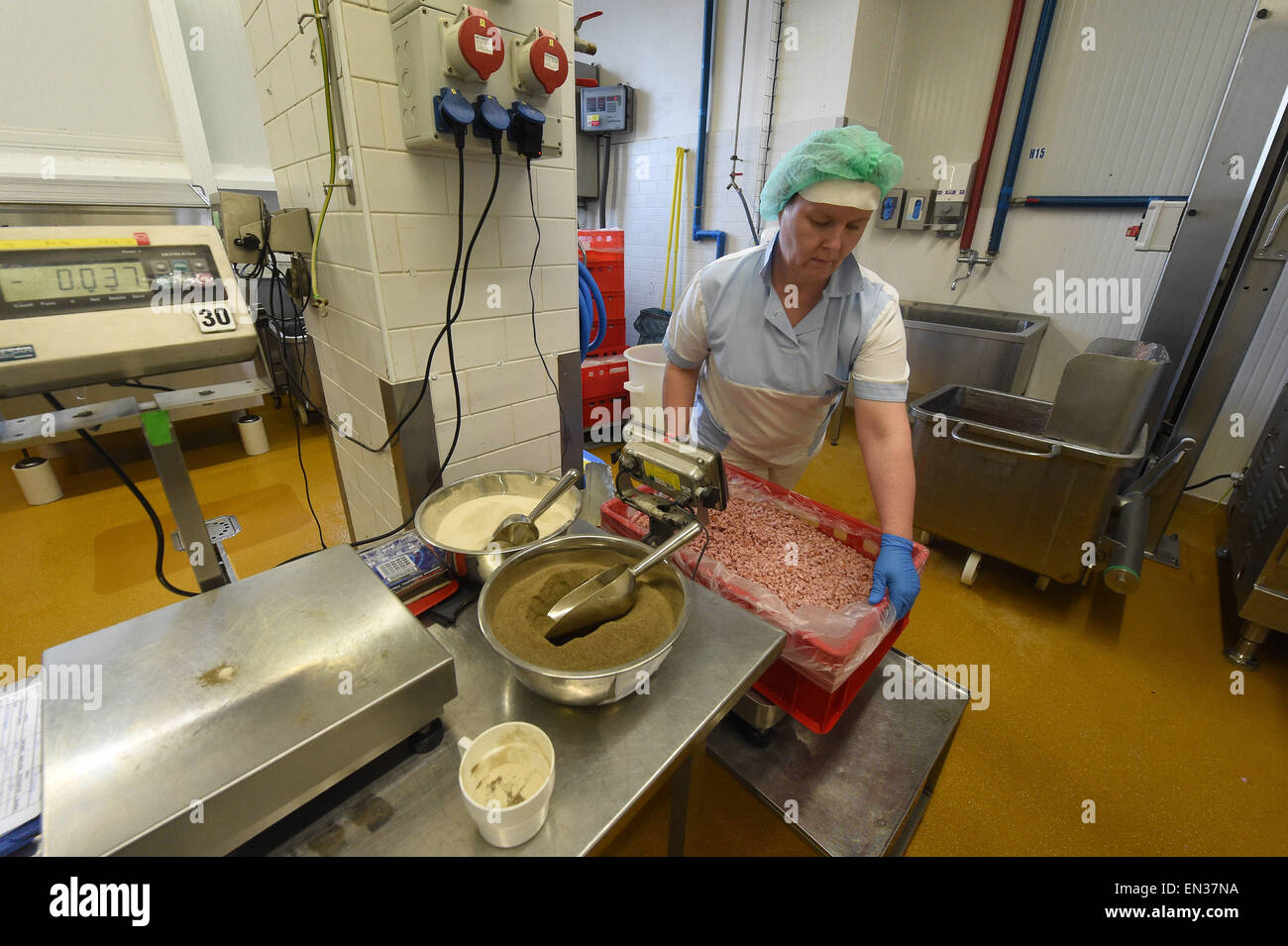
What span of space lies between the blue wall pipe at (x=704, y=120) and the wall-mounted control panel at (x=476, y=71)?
3084 millimetres

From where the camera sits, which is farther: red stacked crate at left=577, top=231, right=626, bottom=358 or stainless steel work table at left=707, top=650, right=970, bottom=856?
red stacked crate at left=577, top=231, right=626, bottom=358

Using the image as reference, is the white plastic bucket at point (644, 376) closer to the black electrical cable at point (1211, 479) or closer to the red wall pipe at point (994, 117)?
the red wall pipe at point (994, 117)

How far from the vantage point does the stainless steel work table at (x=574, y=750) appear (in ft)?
2.12

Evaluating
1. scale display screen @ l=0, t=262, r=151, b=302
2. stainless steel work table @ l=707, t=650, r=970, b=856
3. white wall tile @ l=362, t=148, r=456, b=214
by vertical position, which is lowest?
stainless steel work table @ l=707, t=650, r=970, b=856

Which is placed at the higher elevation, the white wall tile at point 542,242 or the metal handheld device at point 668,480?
the white wall tile at point 542,242

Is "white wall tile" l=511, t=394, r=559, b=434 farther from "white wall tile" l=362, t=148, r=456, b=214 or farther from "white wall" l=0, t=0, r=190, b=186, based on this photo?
"white wall" l=0, t=0, r=190, b=186

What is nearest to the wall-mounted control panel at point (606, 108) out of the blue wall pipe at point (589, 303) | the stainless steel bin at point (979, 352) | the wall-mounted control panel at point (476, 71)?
the blue wall pipe at point (589, 303)

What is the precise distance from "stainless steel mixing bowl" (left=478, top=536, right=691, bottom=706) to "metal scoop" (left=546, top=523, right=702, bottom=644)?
0.04 metres

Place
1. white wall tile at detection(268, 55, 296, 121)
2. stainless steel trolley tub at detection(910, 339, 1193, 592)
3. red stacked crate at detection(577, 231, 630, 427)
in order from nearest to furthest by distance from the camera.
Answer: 1. white wall tile at detection(268, 55, 296, 121)
2. stainless steel trolley tub at detection(910, 339, 1193, 592)
3. red stacked crate at detection(577, 231, 630, 427)

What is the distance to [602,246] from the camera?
305cm

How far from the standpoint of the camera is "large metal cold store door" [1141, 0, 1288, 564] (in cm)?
201

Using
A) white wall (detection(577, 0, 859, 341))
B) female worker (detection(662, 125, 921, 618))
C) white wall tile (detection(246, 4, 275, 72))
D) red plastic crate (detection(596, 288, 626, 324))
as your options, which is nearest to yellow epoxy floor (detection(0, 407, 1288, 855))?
female worker (detection(662, 125, 921, 618))
